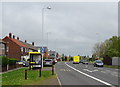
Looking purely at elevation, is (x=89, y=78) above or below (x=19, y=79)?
below

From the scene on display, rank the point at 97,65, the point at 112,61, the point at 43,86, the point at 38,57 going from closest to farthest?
the point at 43,86 < the point at 38,57 < the point at 97,65 < the point at 112,61

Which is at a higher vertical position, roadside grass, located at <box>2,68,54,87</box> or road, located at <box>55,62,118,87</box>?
roadside grass, located at <box>2,68,54,87</box>

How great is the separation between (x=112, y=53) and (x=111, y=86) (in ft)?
154

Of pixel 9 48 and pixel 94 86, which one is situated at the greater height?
pixel 9 48

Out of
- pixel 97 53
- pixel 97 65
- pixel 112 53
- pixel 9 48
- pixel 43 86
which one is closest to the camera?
pixel 43 86

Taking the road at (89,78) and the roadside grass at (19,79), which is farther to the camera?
the road at (89,78)

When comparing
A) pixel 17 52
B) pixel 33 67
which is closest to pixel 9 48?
pixel 17 52

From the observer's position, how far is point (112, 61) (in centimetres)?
5256

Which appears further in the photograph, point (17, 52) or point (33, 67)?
point (17, 52)

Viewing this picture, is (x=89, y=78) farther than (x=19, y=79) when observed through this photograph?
Yes

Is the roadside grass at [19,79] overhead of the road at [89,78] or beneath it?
overhead

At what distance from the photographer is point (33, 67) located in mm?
32625

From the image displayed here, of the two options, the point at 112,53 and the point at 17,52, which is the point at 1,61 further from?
the point at 17,52

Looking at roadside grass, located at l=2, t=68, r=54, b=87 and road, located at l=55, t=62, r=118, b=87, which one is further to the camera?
road, located at l=55, t=62, r=118, b=87
